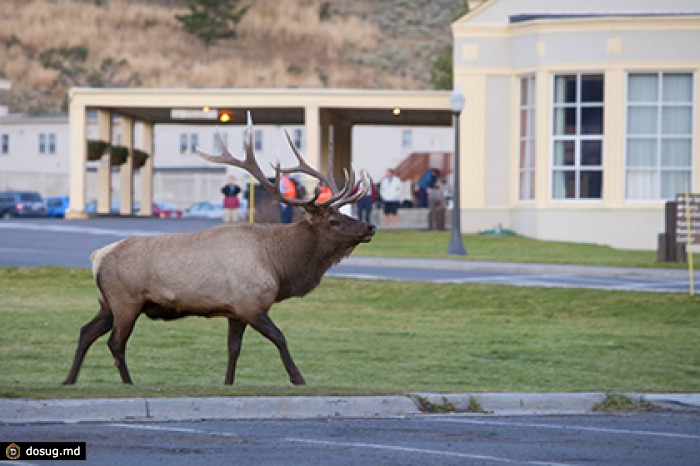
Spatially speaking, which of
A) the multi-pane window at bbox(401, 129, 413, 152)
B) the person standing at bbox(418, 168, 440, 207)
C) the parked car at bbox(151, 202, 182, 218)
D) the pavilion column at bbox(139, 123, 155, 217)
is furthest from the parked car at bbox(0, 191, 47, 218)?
the person standing at bbox(418, 168, 440, 207)

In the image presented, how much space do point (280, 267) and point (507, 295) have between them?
10203 mm

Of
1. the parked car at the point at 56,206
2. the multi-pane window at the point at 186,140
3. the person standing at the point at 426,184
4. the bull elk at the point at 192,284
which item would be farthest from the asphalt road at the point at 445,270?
the multi-pane window at the point at 186,140

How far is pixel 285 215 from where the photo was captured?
135ft

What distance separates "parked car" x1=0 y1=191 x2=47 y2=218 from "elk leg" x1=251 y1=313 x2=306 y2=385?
58108mm

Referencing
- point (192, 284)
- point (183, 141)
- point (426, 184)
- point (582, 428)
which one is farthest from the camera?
point (183, 141)

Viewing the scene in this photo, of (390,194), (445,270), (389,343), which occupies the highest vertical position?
(390,194)

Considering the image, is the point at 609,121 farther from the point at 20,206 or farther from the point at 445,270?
the point at 20,206

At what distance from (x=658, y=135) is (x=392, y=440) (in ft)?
108

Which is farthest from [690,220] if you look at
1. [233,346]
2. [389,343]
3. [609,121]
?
[609,121]

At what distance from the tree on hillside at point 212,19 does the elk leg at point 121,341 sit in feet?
313

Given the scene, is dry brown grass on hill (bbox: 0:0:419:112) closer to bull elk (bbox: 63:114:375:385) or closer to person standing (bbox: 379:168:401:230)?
person standing (bbox: 379:168:401:230)

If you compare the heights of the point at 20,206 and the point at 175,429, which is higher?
the point at 20,206

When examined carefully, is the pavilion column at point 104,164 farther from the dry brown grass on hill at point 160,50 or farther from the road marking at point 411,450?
the dry brown grass on hill at point 160,50

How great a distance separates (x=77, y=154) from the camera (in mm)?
48062
